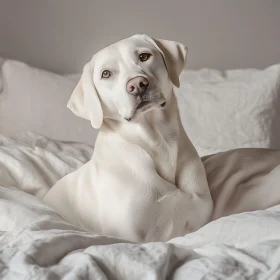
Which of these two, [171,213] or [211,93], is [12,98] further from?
[171,213]

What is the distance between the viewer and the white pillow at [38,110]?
2615 mm

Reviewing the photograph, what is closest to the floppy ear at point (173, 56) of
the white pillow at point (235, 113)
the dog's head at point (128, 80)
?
the dog's head at point (128, 80)

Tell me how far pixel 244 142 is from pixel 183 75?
55 centimetres

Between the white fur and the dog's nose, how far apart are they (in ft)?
0.06

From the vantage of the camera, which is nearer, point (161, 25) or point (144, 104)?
point (144, 104)

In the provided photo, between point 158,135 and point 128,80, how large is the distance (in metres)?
0.19

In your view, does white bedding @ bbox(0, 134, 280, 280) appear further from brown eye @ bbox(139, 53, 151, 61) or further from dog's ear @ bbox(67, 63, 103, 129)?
brown eye @ bbox(139, 53, 151, 61)

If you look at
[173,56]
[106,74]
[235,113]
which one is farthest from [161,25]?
[106,74]

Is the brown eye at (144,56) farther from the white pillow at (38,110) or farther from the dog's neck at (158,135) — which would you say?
the white pillow at (38,110)

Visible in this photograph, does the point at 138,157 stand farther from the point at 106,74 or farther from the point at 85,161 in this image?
the point at 85,161

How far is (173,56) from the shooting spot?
1.75 m

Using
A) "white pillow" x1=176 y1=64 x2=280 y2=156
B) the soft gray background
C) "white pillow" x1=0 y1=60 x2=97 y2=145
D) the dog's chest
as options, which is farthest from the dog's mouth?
the soft gray background

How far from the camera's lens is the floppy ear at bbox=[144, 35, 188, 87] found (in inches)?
68.0

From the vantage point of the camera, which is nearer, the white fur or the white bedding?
the white bedding
